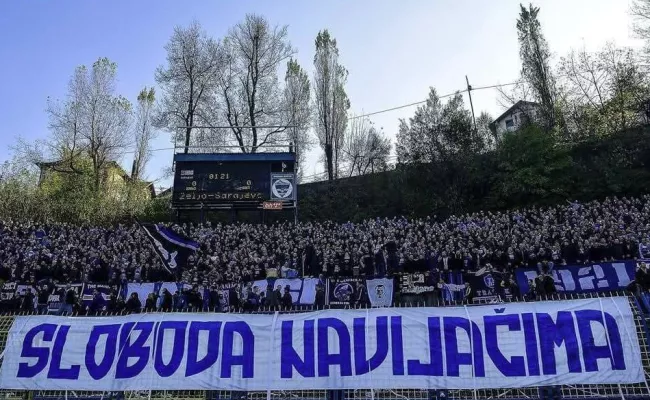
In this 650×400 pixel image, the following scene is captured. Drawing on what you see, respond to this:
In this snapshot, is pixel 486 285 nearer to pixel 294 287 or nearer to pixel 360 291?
pixel 360 291

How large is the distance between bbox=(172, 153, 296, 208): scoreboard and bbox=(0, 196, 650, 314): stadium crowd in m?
2.58

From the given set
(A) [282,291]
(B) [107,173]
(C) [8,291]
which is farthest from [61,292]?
(B) [107,173]

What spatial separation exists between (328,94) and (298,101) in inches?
138

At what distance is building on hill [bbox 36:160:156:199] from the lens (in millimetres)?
45469

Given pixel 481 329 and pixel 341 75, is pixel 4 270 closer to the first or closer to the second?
pixel 481 329

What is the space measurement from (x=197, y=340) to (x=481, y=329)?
4.50 meters

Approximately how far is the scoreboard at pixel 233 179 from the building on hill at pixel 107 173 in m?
19.9

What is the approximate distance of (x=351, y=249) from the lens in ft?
79.6

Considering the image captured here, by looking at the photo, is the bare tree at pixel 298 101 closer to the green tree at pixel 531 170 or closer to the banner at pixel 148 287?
the green tree at pixel 531 170

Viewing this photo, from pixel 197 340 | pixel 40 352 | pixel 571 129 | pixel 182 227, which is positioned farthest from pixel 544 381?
pixel 571 129

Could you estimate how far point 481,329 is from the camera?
725 cm

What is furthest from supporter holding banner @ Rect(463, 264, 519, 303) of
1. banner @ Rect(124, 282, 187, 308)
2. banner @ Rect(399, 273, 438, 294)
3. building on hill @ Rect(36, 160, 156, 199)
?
building on hill @ Rect(36, 160, 156, 199)

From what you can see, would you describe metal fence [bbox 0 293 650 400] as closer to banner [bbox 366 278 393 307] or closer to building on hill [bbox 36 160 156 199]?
banner [bbox 366 278 393 307]

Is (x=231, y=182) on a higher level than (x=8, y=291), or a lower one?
higher
